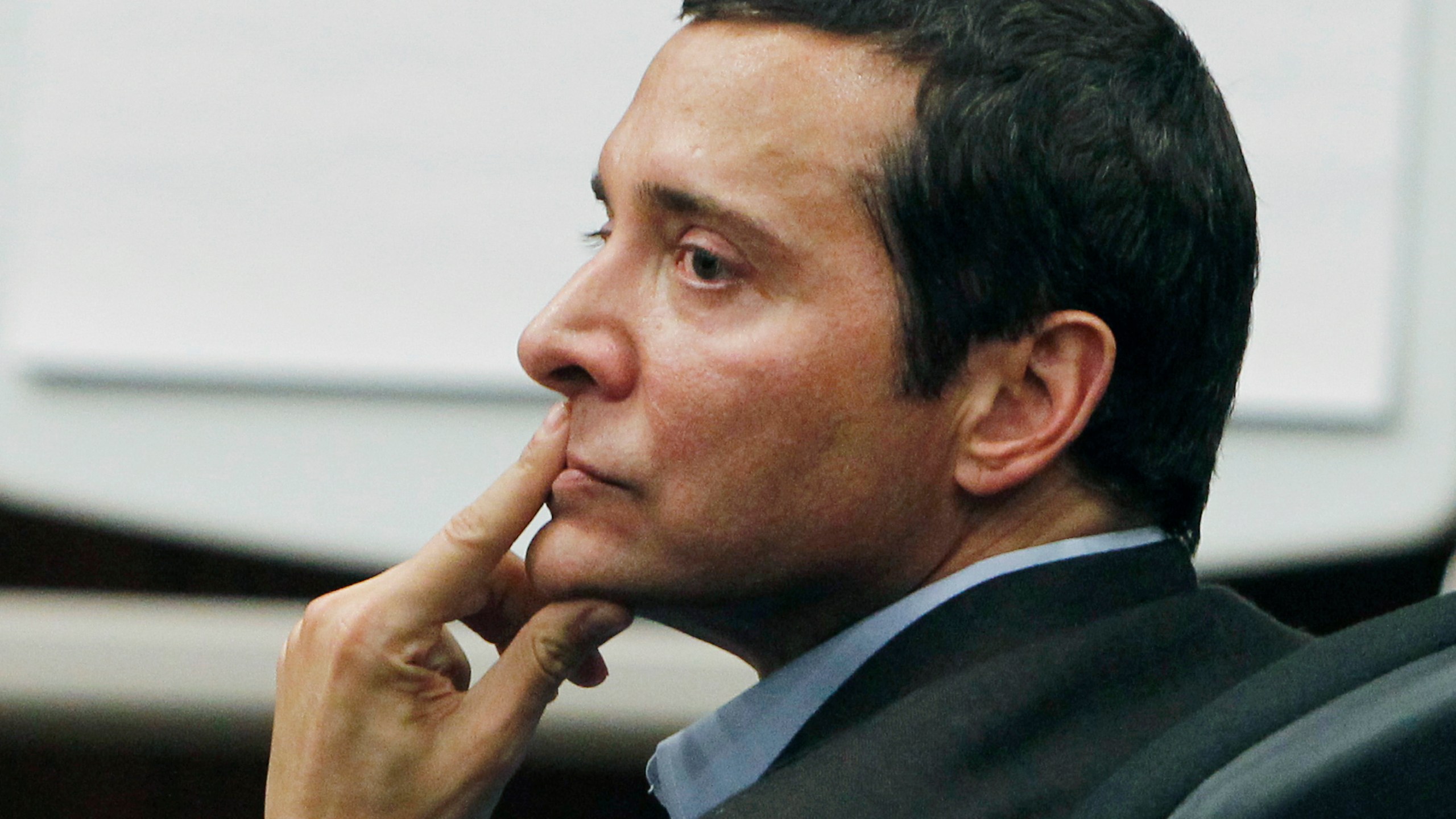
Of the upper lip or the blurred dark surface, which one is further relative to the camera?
the blurred dark surface

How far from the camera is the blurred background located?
158cm

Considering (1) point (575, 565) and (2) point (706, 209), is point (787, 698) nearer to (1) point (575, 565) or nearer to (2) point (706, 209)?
(1) point (575, 565)

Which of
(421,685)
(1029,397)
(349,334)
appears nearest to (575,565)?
(421,685)

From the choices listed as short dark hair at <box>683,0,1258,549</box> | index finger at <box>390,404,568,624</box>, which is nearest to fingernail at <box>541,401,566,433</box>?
index finger at <box>390,404,568,624</box>

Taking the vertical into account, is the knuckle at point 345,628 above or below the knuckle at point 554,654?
above

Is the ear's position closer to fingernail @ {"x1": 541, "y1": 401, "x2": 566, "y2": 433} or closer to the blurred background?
fingernail @ {"x1": 541, "y1": 401, "x2": 566, "y2": 433}

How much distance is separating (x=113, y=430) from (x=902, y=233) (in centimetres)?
100

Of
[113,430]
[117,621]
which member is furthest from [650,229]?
[117,621]

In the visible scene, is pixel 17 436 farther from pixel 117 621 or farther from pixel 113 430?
pixel 117 621

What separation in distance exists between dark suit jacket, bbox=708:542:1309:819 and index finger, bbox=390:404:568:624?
0.22m

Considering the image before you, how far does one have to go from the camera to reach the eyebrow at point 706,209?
892mm

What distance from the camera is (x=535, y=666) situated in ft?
3.11

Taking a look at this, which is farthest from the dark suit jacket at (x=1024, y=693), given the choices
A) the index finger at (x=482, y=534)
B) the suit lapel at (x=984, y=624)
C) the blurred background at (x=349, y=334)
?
the blurred background at (x=349, y=334)

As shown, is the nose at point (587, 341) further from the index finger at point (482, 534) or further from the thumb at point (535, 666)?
the thumb at point (535, 666)
